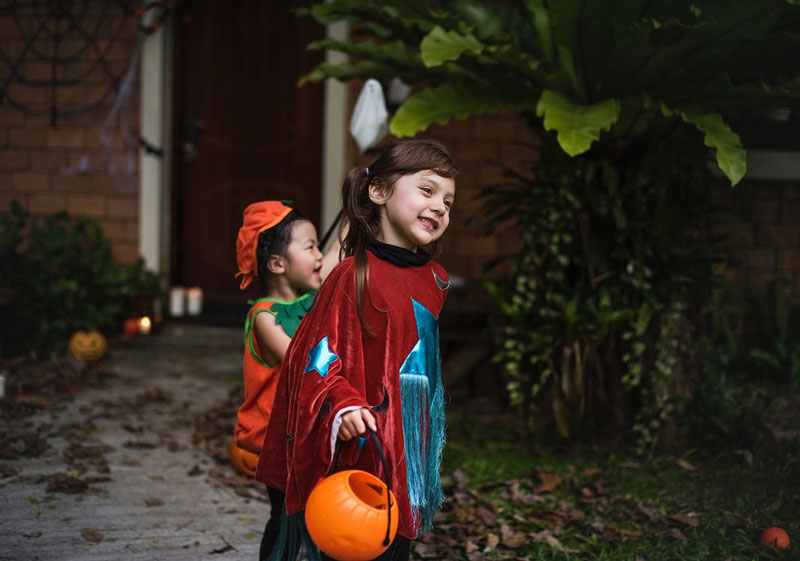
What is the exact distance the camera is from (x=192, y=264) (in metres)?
6.79

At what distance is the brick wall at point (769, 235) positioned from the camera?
5.70m

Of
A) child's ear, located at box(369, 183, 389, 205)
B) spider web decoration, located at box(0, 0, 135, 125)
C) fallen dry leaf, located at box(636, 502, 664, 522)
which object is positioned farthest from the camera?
spider web decoration, located at box(0, 0, 135, 125)

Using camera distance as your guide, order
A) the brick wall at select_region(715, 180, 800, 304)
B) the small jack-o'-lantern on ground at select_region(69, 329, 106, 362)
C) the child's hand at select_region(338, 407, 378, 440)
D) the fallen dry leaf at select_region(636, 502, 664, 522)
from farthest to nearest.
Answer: the brick wall at select_region(715, 180, 800, 304)
the small jack-o'-lantern on ground at select_region(69, 329, 106, 362)
the fallen dry leaf at select_region(636, 502, 664, 522)
the child's hand at select_region(338, 407, 378, 440)

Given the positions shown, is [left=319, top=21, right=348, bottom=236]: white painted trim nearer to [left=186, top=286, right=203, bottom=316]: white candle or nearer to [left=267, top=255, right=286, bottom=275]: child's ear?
[left=186, top=286, right=203, bottom=316]: white candle

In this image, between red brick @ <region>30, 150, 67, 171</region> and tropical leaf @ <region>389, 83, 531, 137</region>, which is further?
red brick @ <region>30, 150, 67, 171</region>

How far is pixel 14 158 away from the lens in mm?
6613

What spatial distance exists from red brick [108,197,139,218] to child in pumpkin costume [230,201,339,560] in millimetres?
4383

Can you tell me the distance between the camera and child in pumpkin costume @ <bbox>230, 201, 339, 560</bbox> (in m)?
2.44

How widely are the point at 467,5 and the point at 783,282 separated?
331 centimetres

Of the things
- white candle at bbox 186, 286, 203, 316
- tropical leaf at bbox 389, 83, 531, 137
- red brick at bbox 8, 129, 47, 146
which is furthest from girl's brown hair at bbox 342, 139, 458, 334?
red brick at bbox 8, 129, 47, 146

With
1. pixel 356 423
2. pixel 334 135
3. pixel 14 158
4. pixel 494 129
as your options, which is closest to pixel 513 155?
pixel 494 129

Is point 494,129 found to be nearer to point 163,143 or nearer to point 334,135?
point 334,135

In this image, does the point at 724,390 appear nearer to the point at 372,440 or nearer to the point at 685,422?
the point at 685,422

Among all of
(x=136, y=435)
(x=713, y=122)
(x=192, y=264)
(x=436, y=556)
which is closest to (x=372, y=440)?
(x=436, y=556)
